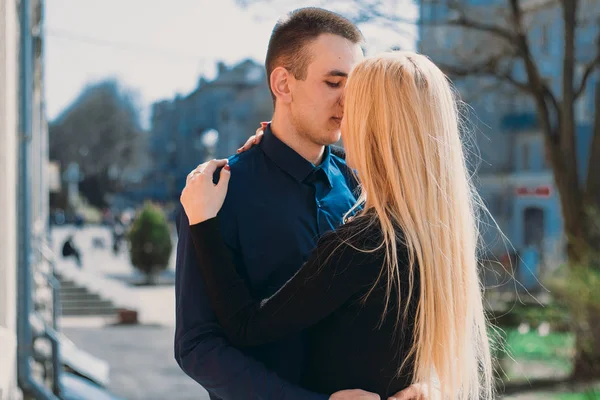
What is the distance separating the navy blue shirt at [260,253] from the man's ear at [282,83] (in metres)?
0.13

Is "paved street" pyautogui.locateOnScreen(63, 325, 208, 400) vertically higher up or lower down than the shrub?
lower down

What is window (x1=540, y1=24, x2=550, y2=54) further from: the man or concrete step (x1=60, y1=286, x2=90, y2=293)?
the man

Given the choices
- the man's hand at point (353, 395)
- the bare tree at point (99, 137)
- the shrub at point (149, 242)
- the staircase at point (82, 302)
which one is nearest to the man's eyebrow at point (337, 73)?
the man's hand at point (353, 395)

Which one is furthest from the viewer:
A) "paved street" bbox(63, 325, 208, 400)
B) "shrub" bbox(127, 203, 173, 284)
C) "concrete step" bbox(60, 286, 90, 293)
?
"shrub" bbox(127, 203, 173, 284)

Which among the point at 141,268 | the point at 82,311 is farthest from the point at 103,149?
the point at 82,311

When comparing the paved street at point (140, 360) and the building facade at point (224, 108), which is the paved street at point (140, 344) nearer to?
the paved street at point (140, 360)

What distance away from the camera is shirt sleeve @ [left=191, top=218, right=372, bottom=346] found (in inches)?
83.0

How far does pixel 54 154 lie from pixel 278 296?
240 ft

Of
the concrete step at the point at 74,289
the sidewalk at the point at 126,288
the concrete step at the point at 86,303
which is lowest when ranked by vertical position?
the sidewalk at the point at 126,288

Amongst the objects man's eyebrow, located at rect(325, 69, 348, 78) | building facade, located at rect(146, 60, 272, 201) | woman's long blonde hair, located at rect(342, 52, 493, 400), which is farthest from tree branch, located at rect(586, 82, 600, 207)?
building facade, located at rect(146, 60, 272, 201)

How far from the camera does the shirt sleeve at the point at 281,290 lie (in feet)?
6.92

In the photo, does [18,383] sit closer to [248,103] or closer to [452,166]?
[452,166]

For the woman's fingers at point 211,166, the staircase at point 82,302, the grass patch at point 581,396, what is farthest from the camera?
the staircase at point 82,302

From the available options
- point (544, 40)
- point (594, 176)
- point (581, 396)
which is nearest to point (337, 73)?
point (581, 396)
